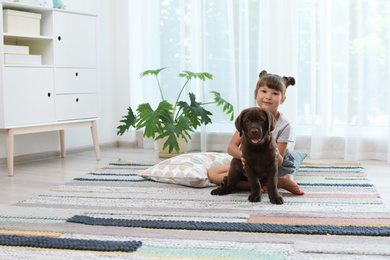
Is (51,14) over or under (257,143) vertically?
over

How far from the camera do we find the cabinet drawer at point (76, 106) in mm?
3831

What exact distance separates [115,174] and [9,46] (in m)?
0.99

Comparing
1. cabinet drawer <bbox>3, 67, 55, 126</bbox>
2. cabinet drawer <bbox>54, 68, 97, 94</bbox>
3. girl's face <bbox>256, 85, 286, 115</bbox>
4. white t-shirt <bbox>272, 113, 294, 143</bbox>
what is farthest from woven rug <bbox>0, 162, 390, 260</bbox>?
cabinet drawer <bbox>54, 68, 97, 94</bbox>

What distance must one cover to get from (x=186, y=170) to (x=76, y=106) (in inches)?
49.3

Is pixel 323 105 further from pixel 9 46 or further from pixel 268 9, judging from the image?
pixel 9 46

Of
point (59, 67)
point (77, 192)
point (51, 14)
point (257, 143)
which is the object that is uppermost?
point (51, 14)

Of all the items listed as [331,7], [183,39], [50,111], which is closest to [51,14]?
[50,111]

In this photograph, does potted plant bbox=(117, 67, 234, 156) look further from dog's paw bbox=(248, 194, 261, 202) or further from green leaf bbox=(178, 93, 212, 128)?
dog's paw bbox=(248, 194, 261, 202)

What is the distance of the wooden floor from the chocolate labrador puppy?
529 millimetres

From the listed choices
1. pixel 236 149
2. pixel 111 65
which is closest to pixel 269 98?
pixel 236 149

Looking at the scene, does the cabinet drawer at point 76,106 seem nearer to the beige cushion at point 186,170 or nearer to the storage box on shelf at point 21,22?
the storage box on shelf at point 21,22

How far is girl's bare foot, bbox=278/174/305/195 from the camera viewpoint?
277 centimetres

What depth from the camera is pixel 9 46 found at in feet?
11.5

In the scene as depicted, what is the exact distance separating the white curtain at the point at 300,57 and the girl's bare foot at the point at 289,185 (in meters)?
1.34
